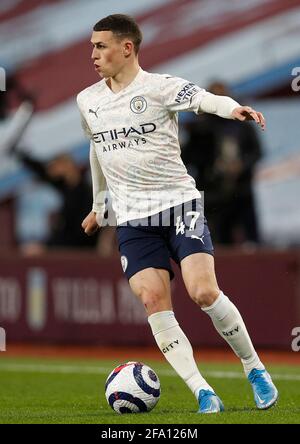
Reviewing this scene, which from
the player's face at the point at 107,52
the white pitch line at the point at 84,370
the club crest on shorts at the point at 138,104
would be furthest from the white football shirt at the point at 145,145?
the white pitch line at the point at 84,370

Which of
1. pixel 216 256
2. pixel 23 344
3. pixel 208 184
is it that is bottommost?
pixel 23 344

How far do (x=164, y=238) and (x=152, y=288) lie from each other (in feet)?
1.17

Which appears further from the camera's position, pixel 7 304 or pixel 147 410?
pixel 7 304

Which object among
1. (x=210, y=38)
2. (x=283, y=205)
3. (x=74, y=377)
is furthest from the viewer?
(x=210, y=38)

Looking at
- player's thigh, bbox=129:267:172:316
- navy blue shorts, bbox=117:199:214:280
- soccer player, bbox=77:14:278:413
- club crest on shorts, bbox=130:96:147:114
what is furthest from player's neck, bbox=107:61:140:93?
player's thigh, bbox=129:267:172:316

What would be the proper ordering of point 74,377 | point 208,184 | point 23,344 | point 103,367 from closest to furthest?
point 74,377
point 103,367
point 208,184
point 23,344

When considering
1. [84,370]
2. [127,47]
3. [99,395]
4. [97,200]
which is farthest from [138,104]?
[84,370]

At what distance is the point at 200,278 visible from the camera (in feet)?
21.2

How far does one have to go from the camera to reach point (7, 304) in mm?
13461

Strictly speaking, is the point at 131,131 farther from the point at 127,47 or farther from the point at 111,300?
the point at 111,300

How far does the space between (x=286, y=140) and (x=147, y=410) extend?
9.03m

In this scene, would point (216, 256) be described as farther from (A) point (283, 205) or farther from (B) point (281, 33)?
(B) point (281, 33)

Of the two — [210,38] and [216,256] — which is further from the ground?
[210,38]

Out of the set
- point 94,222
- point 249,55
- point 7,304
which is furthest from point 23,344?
point 94,222
